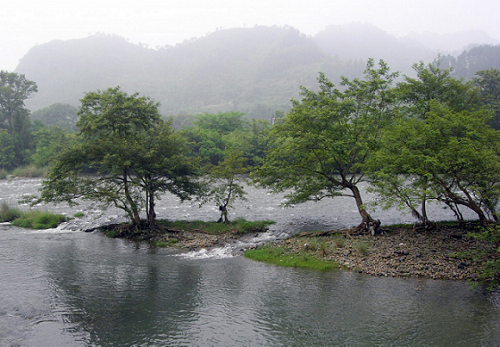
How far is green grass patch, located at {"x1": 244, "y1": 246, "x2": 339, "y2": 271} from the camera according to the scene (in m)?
20.4

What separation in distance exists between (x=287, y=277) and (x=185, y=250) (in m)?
9.01

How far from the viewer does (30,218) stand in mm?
34188

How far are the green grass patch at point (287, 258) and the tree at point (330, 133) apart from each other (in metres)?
5.99

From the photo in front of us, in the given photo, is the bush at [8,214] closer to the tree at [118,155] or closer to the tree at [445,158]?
the tree at [118,155]

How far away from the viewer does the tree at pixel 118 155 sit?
28328 mm

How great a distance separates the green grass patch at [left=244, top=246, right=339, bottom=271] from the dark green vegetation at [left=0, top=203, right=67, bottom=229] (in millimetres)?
20437

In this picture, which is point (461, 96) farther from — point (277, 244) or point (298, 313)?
point (298, 313)

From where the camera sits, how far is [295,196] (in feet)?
92.8

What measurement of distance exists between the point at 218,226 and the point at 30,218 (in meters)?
18.1

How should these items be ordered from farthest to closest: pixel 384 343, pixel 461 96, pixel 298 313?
1. pixel 461 96
2. pixel 298 313
3. pixel 384 343

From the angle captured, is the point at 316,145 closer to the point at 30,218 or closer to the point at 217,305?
the point at 217,305

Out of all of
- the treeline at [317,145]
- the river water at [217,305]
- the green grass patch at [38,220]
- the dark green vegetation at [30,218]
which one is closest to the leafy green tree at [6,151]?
the dark green vegetation at [30,218]

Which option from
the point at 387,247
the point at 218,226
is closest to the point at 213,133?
the point at 218,226

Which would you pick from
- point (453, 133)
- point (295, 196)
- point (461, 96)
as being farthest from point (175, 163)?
point (461, 96)
